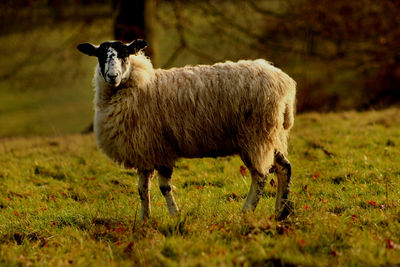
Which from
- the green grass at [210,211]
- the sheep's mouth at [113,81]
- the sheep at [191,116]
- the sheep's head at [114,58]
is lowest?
the green grass at [210,211]

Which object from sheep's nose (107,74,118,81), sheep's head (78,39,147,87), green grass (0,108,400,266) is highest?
sheep's head (78,39,147,87)

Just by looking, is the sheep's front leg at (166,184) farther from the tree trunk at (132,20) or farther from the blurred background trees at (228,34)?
the tree trunk at (132,20)

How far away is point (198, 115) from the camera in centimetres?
491

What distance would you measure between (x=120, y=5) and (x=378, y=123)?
6096 millimetres

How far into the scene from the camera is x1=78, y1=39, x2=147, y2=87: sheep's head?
4801 millimetres

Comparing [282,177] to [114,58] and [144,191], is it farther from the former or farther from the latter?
[114,58]

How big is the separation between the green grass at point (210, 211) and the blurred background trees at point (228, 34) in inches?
95.8

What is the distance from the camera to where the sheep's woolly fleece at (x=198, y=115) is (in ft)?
15.7

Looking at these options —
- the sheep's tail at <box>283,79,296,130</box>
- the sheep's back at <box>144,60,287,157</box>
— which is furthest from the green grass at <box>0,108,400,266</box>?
the sheep's tail at <box>283,79,296,130</box>

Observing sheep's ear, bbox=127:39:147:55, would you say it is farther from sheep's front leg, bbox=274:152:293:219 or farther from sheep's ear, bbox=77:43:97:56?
sheep's front leg, bbox=274:152:293:219

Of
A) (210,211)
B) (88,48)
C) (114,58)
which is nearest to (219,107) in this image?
(210,211)

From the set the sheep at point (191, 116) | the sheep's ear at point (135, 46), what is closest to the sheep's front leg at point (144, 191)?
the sheep at point (191, 116)

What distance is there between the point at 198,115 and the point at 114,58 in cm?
107

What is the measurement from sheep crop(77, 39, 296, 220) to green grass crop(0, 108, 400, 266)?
0.55m
